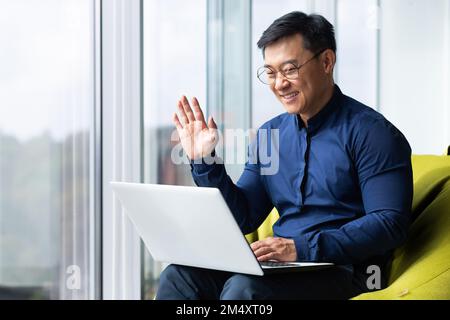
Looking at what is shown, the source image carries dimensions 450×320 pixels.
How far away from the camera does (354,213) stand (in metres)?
1.66

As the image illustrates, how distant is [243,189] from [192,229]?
1.37 feet

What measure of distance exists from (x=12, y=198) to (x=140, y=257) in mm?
534

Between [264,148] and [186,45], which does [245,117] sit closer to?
[186,45]

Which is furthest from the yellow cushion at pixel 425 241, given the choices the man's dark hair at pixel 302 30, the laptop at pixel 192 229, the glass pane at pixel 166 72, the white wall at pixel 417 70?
the white wall at pixel 417 70

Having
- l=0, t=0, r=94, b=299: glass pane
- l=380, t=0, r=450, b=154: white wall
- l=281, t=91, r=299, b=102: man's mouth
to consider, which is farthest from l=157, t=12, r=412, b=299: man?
l=380, t=0, r=450, b=154: white wall

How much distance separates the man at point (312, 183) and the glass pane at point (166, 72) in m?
0.78

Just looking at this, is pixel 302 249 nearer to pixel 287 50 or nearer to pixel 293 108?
pixel 293 108

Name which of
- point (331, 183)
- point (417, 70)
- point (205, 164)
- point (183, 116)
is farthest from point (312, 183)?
point (417, 70)

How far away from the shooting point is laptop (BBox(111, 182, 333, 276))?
4.58 feet

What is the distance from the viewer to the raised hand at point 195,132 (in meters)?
1.75

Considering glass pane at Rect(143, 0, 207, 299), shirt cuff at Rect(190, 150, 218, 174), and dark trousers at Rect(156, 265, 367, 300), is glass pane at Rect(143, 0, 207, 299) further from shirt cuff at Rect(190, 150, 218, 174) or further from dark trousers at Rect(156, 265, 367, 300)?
dark trousers at Rect(156, 265, 367, 300)

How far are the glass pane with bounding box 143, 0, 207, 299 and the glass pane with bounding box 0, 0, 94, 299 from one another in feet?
0.71
